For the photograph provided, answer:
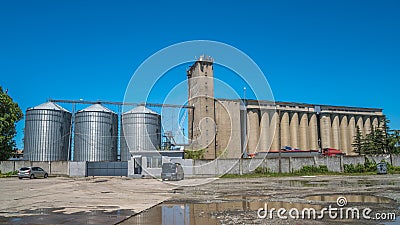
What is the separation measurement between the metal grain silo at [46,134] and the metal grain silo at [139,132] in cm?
784

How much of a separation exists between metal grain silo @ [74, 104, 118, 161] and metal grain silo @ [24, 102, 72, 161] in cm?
178

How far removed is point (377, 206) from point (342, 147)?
6497cm

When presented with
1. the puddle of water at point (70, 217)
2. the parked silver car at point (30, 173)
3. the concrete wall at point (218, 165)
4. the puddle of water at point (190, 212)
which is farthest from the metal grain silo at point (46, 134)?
the puddle of water at point (190, 212)

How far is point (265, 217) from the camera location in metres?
8.62

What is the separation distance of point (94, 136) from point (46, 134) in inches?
236

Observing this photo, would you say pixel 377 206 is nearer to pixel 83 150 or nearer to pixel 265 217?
pixel 265 217

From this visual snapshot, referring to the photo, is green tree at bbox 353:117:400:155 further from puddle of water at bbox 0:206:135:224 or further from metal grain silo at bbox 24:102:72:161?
puddle of water at bbox 0:206:135:224

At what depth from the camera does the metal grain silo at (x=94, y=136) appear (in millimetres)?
45062

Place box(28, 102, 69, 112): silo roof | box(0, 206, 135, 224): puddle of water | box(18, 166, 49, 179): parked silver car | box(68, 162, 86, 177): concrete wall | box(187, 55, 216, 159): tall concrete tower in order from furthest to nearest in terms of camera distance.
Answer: box(187, 55, 216, 159): tall concrete tower, box(28, 102, 69, 112): silo roof, box(68, 162, 86, 177): concrete wall, box(18, 166, 49, 179): parked silver car, box(0, 206, 135, 224): puddle of water

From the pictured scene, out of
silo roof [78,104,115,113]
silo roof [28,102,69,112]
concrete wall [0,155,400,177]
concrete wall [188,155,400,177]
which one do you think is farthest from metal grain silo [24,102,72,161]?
concrete wall [188,155,400,177]

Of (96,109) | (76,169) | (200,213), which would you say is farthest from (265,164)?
(200,213)

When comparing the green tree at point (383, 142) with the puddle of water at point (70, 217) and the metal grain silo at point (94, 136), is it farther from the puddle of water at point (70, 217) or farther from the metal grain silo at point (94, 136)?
the puddle of water at point (70, 217)

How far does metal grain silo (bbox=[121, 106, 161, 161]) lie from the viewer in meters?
46.0

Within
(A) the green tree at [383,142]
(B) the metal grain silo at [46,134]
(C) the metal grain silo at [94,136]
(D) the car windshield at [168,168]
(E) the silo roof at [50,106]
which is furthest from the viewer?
(A) the green tree at [383,142]
